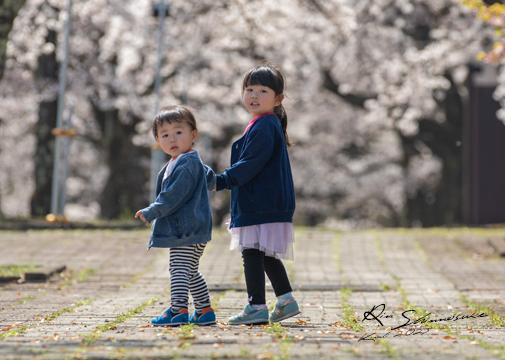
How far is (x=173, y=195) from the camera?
4.18m

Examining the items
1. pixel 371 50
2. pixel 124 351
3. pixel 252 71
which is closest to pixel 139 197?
pixel 371 50

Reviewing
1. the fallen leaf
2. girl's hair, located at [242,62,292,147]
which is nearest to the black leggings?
girl's hair, located at [242,62,292,147]

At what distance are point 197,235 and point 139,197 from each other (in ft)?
51.5

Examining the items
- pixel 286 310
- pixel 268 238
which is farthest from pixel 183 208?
pixel 286 310

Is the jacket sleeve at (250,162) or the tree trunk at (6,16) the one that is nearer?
the jacket sleeve at (250,162)

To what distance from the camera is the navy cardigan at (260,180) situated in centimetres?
428

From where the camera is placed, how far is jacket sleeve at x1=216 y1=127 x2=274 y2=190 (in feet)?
14.0

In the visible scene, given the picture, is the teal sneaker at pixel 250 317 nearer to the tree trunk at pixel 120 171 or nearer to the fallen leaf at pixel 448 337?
the fallen leaf at pixel 448 337

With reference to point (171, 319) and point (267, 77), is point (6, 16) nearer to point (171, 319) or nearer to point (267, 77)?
A: point (267, 77)

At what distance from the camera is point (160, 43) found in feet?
55.1

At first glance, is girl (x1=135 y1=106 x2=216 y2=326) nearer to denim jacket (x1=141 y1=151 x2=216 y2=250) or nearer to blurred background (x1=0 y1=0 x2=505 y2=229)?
denim jacket (x1=141 y1=151 x2=216 y2=250)

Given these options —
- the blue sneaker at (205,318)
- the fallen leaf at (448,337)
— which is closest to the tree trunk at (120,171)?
the blue sneaker at (205,318)

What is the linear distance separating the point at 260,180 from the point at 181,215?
0.56 metres

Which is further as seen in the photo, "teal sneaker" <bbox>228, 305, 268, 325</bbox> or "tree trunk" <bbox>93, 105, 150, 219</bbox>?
"tree trunk" <bbox>93, 105, 150, 219</bbox>
